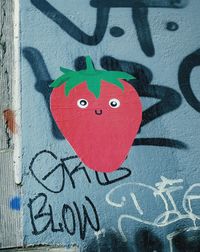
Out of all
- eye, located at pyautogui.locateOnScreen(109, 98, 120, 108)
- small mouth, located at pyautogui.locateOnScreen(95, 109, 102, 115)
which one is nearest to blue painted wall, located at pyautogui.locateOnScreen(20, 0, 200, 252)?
eye, located at pyautogui.locateOnScreen(109, 98, 120, 108)

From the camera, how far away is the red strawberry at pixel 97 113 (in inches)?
147

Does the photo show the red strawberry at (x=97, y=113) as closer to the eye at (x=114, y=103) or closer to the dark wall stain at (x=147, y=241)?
the eye at (x=114, y=103)

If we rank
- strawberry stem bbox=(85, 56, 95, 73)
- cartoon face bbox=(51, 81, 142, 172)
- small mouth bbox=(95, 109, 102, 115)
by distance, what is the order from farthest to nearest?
1. strawberry stem bbox=(85, 56, 95, 73)
2. small mouth bbox=(95, 109, 102, 115)
3. cartoon face bbox=(51, 81, 142, 172)

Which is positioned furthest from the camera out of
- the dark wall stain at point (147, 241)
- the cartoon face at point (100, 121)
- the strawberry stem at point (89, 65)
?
the strawberry stem at point (89, 65)

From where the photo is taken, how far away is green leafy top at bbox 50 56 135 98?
389 cm

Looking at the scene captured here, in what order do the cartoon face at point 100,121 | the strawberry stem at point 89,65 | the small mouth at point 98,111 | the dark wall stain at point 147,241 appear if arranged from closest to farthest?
the dark wall stain at point 147,241, the cartoon face at point 100,121, the small mouth at point 98,111, the strawberry stem at point 89,65

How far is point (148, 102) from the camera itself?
3.90m

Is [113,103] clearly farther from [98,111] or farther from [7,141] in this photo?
[7,141]

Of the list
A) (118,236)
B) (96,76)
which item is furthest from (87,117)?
(118,236)

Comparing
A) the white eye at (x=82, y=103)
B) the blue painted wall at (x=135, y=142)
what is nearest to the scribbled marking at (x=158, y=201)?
the blue painted wall at (x=135, y=142)

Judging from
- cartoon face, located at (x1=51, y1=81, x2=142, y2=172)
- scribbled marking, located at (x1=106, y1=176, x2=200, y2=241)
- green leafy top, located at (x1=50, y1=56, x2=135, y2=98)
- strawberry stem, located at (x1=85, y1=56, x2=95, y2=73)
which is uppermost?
strawberry stem, located at (x1=85, y1=56, x2=95, y2=73)

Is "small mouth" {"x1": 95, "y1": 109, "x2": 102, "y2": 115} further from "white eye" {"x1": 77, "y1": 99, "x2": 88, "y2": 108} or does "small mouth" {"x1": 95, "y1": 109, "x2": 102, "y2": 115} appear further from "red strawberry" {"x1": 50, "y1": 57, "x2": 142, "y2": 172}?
"white eye" {"x1": 77, "y1": 99, "x2": 88, "y2": 108}

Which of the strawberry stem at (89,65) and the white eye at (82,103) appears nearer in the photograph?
the white eye at (82,103)

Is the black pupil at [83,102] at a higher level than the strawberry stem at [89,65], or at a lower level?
lower
